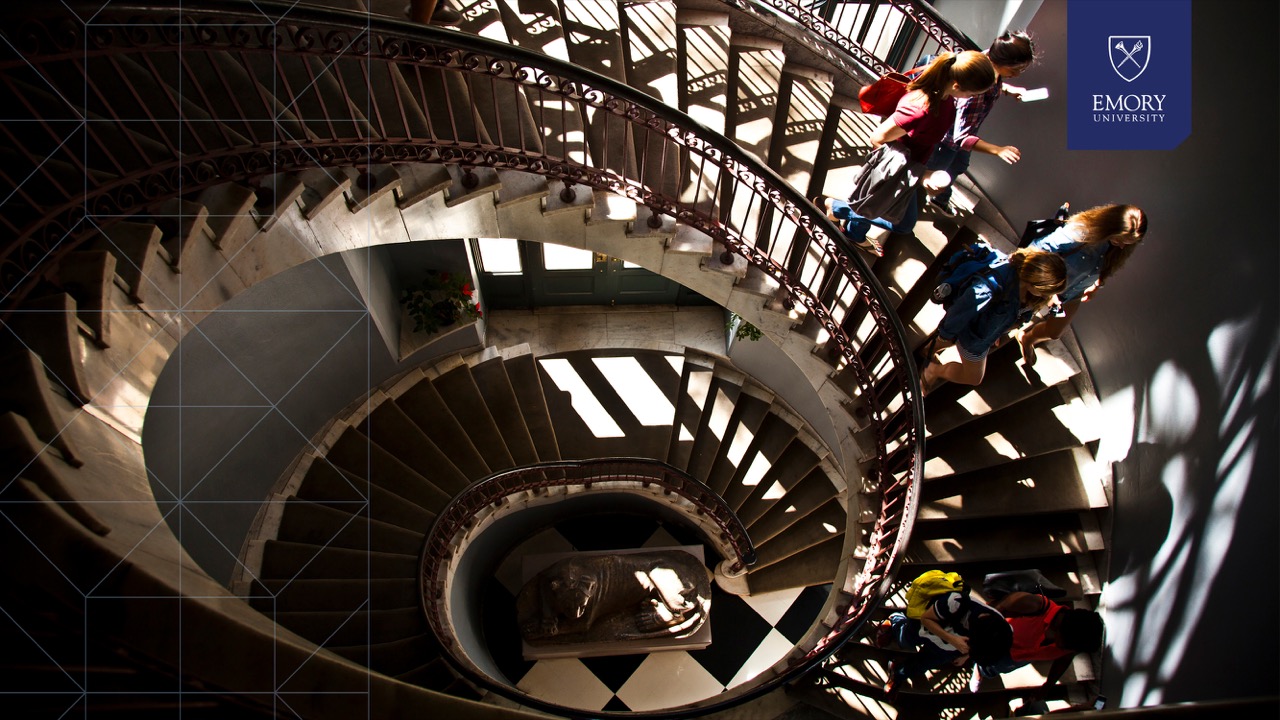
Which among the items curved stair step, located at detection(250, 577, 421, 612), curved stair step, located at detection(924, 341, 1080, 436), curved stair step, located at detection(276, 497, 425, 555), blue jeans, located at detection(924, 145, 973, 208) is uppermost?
blue jeans, located at detection(924, 145, 973, 208)

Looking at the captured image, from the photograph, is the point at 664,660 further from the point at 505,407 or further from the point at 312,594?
the point at 312,594

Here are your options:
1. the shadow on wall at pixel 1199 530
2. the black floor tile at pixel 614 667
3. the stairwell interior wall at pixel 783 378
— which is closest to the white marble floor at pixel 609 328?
the stairwell interior wall at pixel 783 378

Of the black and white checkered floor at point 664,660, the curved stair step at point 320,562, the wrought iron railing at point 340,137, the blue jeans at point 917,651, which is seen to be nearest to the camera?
the wrought iron railing at point 340,137

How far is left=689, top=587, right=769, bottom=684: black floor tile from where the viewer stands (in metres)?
9.38

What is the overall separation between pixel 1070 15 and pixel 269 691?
6.00 m

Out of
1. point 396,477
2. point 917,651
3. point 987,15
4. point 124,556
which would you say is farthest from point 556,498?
point 124,556

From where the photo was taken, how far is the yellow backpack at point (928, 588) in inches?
202

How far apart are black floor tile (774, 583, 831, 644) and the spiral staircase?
1.56 ft

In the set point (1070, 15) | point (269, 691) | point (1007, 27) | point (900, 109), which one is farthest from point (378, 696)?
point (1007, 27)

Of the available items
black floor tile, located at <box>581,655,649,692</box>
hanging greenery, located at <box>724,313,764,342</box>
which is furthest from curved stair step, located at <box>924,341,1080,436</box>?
black floor tile, located at <box>581,655,649,692</box>

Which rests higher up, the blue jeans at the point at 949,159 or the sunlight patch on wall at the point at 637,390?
the blue jeans at the point at 949,159

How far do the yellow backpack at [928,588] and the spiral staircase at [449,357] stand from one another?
1.25ft

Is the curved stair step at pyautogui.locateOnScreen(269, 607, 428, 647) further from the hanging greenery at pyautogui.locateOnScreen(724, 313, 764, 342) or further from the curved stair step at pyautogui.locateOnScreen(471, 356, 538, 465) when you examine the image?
the hanging greenery at pyautogui.locateOnScreen(724, 313, 764, 342)

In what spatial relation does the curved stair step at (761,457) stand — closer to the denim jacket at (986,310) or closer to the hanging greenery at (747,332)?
the hanging greenery at (747,332)
